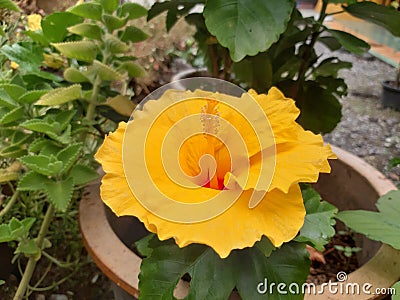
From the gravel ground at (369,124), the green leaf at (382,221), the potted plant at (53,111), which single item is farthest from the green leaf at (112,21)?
the gravel ground at (369,124)

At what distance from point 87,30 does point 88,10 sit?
3cm

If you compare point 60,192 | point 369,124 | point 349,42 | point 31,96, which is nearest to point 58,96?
point 31,96

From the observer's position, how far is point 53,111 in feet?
2.38

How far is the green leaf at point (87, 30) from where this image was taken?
69 centimetres

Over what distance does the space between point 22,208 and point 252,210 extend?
1.72ft

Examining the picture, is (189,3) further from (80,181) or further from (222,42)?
(80,181)

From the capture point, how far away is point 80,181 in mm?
654

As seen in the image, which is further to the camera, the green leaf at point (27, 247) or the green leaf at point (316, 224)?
the green leaf at point (27, 247)

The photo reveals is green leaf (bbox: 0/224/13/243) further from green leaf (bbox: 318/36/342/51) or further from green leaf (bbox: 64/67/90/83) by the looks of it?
green leaf (bbox: 318/36/342/51)

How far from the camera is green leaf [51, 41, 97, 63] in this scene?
0.68 meters

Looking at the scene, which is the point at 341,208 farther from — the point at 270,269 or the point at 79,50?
the point at 79,50

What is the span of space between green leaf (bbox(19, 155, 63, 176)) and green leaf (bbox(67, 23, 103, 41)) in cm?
21

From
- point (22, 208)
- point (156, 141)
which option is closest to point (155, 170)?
point (156, 141)

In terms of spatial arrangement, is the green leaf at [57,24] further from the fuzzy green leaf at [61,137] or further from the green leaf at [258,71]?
the green leaf at [258,71]
